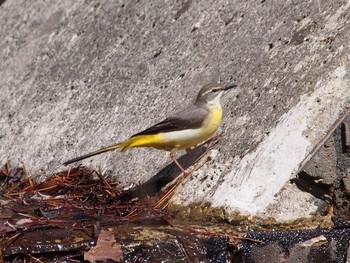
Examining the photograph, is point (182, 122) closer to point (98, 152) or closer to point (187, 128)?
point (187, 128)

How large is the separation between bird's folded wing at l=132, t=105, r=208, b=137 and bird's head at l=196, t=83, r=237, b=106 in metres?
0.08

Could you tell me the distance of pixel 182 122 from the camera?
21.0 feet

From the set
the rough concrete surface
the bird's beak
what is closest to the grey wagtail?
the bird's beak

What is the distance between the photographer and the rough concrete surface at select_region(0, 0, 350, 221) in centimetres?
523

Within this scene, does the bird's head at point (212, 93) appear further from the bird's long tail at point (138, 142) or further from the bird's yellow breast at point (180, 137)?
the bird's long tail at point (138, 142)

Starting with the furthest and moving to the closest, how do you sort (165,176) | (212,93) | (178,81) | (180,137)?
(178,81) → (180,137) → (212,93) → (165,176)

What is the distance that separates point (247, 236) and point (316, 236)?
1.31 feet

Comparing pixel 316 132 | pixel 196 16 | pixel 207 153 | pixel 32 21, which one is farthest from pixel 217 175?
pixel 32 21

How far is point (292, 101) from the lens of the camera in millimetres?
5477

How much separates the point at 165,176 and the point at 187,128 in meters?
0.53

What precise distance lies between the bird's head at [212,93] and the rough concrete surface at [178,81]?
0.12 meters

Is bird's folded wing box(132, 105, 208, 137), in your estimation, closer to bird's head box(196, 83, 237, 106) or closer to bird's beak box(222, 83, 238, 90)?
bird's head box(196, 83, 237, 106)

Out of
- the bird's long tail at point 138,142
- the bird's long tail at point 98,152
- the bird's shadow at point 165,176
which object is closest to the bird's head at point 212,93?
the bird's shadow at point 165,176

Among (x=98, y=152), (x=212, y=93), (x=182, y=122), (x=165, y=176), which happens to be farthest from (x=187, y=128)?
(x=98, y=152)
